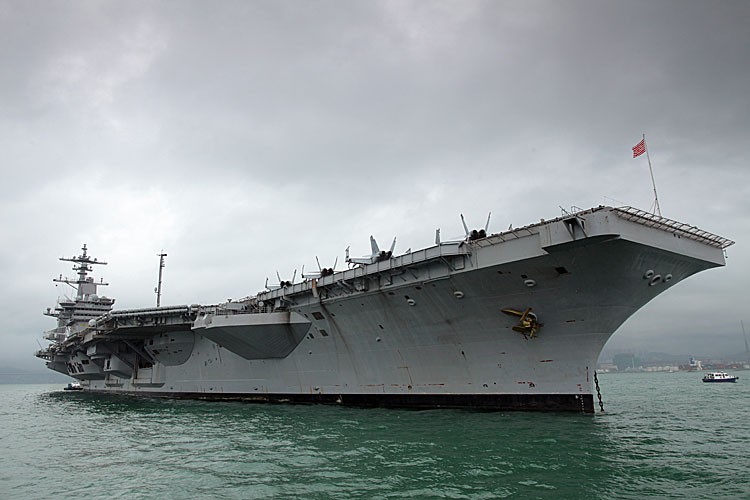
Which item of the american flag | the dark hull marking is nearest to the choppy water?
the dark hull marking

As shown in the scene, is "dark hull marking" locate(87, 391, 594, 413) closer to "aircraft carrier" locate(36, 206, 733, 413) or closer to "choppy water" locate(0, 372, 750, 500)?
"aircraft carrier" locate(36, 206, 733, 413)

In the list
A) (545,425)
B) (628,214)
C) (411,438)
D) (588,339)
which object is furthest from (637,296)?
(411,438)

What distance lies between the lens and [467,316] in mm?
15094

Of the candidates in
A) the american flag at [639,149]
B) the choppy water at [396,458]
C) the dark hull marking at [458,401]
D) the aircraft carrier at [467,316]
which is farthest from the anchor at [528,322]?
the american flag at [639,149]

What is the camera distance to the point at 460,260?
14.4 meters

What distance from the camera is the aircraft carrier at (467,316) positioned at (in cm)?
1280

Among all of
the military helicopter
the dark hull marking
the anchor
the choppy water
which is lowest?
the choppy water

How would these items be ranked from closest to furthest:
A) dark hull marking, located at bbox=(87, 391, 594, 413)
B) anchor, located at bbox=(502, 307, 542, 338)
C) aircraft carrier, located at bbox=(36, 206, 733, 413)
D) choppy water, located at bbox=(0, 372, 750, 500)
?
choppy water, located at bbox=(0, 372, 750, 500), aircraft carrier, located at bbox=(36, 206, 733, 413), anchor, located at bbox=(502, 307, 542, 338), dark hull marking, located at bbox=(87, 391, 594, 413)

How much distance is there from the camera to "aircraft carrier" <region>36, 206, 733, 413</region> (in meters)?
12.8

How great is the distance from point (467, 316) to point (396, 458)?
20.8 feet

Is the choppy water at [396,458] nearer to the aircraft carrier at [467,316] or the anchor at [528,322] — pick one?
the aircraft carrier at [467,316]

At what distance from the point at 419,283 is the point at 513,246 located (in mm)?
3270

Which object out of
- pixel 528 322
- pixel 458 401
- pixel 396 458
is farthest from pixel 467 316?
pixel 396 458

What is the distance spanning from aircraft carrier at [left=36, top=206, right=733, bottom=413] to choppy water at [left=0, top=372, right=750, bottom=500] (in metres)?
1.24
